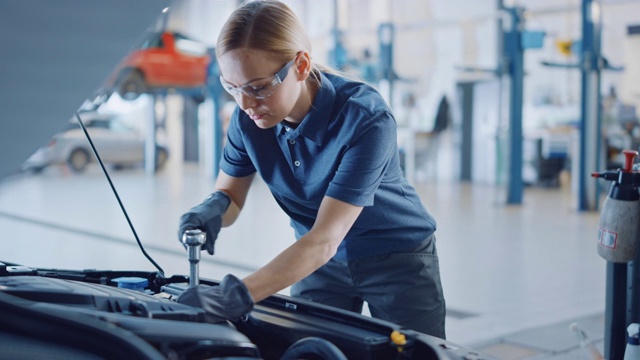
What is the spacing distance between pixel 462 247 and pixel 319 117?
13.8 ft

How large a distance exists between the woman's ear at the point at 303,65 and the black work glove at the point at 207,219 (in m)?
0.39

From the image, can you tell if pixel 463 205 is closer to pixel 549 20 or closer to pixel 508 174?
pixel 508 174

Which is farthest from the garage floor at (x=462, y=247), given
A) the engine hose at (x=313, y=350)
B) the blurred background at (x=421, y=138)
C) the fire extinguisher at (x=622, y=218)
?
the fire extinguisher at (x=622, y=218)

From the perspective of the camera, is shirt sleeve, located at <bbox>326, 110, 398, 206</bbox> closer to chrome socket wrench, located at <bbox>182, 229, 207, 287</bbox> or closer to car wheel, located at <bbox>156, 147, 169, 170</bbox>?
chrome socket wrench, located at <bbox>182, 229, 207, 287</bbox>

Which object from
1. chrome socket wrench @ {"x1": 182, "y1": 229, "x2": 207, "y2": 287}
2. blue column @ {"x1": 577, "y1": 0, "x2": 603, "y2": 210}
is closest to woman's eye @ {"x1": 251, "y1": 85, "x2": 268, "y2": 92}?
chrome socket wrench @ {"x1": 182, "y1": 229, "x2": 207, "y2": 287}

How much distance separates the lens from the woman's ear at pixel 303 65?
64.3 inches

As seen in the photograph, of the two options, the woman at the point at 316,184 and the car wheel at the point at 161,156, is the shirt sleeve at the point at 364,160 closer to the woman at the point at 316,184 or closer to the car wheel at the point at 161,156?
the woman at the point at 316,184

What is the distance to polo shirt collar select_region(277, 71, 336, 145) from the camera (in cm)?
175

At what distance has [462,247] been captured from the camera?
227 inches

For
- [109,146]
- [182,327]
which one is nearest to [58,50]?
[182,327]

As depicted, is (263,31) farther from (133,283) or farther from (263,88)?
(133,283)

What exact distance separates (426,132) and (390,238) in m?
11.0

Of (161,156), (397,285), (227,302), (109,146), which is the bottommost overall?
(161,156)

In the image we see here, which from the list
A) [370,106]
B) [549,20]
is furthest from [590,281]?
[549,20]
